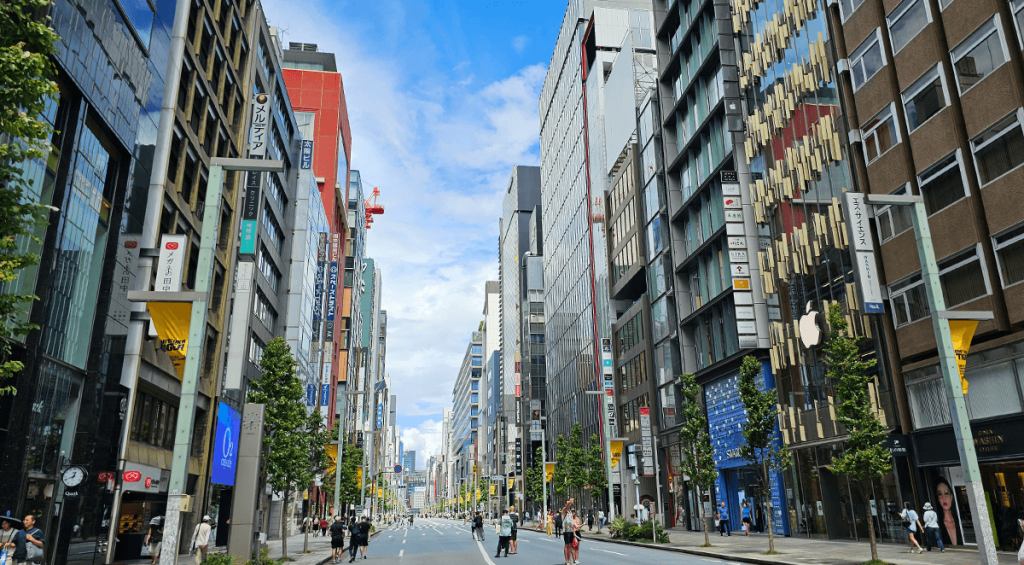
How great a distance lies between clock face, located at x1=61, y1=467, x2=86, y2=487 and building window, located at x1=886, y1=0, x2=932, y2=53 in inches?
1336

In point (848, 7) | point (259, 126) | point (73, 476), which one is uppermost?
point (259, 126)

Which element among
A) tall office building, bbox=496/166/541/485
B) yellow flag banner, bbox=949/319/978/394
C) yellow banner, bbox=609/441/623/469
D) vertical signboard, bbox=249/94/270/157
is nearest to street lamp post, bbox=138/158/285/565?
yellow flag banner, bbox=949/319/978/394

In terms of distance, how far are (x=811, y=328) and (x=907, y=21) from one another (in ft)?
45.2

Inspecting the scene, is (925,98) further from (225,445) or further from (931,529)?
(225,445)

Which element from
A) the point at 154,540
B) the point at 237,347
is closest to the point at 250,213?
the point at 154,540

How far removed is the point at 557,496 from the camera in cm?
9650

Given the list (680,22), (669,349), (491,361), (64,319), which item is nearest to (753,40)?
(680,22)

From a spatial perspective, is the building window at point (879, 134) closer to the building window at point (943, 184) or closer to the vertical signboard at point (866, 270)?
the building window at point (943, 184)

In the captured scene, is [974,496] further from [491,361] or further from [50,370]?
[491,361]

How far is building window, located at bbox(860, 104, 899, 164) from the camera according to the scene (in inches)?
1129

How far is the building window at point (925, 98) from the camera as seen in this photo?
25953 mm

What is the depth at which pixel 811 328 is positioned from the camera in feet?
108

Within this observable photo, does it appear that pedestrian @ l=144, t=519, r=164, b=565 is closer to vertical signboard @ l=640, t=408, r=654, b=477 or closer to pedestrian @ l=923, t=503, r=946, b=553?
pedestrian @ l=923, t=503, r=946, b=553

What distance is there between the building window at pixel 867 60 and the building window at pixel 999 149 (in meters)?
6.69
